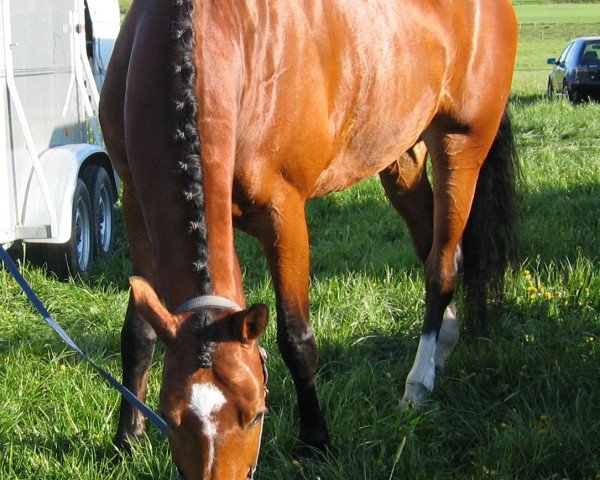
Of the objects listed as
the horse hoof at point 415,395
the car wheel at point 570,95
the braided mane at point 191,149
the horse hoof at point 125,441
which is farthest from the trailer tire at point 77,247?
the car wheel at point 570,95

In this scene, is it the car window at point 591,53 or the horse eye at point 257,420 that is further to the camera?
the car window at point 591,53

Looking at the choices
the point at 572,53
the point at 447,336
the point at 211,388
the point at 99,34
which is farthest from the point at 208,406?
the point at 572,53

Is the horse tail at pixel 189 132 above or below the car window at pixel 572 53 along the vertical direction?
above

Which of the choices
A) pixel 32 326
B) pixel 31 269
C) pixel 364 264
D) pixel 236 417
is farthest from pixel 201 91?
pixel 31 269

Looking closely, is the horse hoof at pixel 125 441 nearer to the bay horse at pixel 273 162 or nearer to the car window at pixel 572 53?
the bay horse at pixel 273 162

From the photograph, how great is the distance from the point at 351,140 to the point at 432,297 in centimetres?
107

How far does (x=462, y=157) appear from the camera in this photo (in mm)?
4320

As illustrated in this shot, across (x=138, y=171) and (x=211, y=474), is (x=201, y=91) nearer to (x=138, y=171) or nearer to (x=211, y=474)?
(x=138, y=171)

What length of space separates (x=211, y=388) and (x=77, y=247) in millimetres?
3725

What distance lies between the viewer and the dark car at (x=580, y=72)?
1461 centimetres

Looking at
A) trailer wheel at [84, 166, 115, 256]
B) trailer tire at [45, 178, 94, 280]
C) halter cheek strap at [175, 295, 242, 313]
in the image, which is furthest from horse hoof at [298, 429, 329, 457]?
trailer wheel at [84, 166, 115, 256]

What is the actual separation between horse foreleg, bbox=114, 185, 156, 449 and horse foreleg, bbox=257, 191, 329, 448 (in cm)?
50

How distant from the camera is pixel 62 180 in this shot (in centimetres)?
541

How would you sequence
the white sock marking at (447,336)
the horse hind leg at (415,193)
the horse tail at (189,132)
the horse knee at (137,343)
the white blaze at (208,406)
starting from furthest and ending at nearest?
1. the horse hind leg at (415,193)
2. the white sock marking at (447,336)
3. the horse knee at (137,343)
4. the horse tail at (189,132)
5. the white blaze at (208,406)
